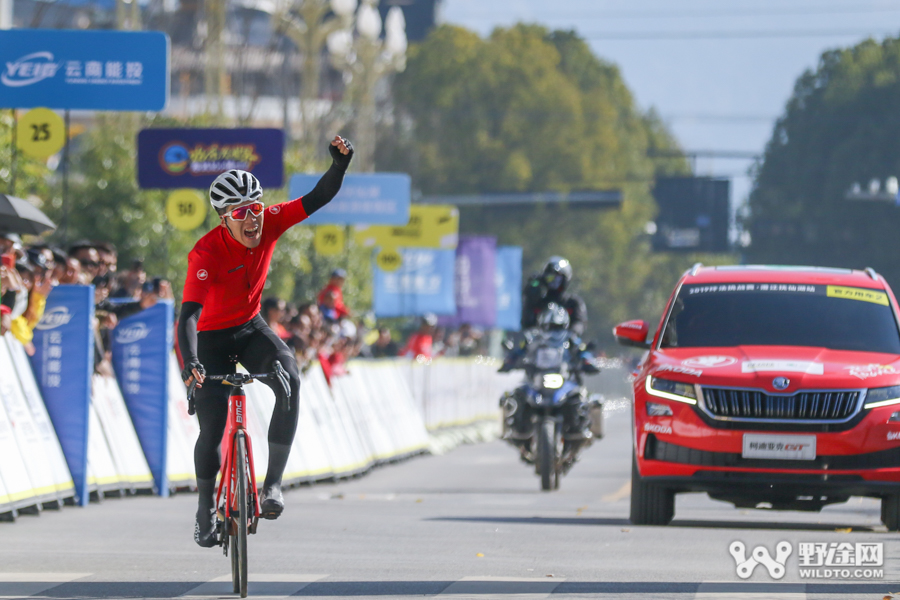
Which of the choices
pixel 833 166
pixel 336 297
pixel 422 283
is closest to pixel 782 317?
pixel 336 297

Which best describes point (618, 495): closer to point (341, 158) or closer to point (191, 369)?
point (341, 158)

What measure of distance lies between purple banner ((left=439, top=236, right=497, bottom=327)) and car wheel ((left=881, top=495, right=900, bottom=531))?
32685 mm

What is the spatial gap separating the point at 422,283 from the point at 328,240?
25.1 feet

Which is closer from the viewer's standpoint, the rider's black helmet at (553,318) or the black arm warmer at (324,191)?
the black arm warmer at (324,191)

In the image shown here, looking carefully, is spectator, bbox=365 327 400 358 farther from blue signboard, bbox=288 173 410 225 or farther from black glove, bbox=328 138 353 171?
black glove, bbox=328 138 353 171

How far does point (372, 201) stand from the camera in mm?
30625

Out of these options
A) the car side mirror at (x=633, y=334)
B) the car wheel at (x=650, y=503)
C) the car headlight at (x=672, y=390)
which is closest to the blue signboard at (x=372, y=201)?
the car side mirror at (x=633, y=334)

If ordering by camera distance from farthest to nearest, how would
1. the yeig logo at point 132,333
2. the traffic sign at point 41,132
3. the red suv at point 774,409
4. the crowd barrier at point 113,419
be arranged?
the traffic sign at point 41,132
the yeig logo at point 132,333
the crowd barrier at point 113,419
the red suv at point 774,409

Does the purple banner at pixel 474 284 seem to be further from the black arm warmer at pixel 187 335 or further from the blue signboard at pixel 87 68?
the black arm warmer at pixel 187 335

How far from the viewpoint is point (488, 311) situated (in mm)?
44844

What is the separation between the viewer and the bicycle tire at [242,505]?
8328 mm

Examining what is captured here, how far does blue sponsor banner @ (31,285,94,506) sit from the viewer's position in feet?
46.9

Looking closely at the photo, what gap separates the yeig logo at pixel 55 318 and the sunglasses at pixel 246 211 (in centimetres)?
626

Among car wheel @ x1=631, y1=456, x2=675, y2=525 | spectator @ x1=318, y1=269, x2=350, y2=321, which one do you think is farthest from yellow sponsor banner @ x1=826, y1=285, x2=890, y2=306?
spectator @ x1=318, y1=269, x2=350, y2=321
